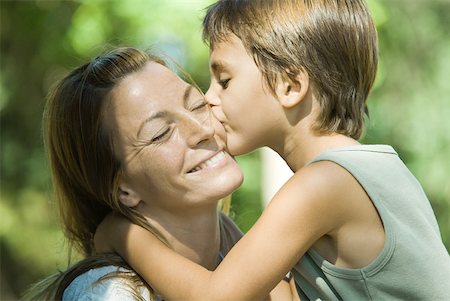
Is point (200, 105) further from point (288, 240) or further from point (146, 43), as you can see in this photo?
point (146, 43)

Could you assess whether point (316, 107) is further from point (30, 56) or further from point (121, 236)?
point (30, 56)

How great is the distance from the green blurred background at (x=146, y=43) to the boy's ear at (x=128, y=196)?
123 inches

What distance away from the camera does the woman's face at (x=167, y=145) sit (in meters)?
2.76

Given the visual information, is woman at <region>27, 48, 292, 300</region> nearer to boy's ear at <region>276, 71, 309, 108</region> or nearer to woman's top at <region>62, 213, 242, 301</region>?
woman's top at <region>62, 213, 242, 301</region>

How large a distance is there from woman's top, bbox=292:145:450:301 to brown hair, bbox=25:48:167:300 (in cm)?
62

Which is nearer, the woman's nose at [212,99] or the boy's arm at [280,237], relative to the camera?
the boy's arm at [280,237]

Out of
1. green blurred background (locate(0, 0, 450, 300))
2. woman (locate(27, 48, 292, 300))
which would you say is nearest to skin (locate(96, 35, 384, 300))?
woman (locate(27, 48, 292, 300))

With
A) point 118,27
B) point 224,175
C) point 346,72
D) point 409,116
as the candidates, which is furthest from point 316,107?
point 409,116

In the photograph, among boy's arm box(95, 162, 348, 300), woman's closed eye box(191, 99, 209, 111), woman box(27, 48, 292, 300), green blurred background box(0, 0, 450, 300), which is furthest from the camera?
green blurred background box(0, 0, 450, 300)

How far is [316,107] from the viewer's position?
112 inches

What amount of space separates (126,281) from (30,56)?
6.73 m

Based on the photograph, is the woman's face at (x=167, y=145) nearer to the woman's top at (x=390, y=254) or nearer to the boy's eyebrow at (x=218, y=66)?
the boy's eyebrow at (x=218, y=66)

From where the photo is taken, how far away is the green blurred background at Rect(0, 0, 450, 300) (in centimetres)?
687

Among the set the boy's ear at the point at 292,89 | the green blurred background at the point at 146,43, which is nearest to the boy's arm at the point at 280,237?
the boy's ear at the point at 292,89
